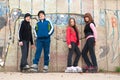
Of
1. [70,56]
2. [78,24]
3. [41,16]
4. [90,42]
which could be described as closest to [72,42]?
[70,56]

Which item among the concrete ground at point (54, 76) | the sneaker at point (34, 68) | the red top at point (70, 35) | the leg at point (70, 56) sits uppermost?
the red top at point (70, 35)

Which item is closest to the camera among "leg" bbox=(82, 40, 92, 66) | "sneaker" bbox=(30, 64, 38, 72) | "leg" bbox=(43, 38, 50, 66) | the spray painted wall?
"sneaker" bbox=(30, 64, 38, 72)

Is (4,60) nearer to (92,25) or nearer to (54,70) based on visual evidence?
(54,70)

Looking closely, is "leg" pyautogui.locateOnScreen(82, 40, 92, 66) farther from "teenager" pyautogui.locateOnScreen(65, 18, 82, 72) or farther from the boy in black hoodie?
the boy in black hoodie

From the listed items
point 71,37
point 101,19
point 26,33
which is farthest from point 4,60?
point 101,19

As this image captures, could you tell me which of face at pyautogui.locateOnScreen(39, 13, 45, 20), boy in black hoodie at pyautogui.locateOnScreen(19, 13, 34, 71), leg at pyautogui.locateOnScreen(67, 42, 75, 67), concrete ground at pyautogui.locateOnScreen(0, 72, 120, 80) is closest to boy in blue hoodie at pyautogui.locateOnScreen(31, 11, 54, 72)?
face at pyautogui.locateOnScreen(39, 13, 45, 20)

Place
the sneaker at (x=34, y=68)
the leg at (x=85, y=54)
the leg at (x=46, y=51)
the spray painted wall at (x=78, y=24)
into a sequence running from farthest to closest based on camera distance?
the spray painted wall at (x=78, y=24), the leg at (x=85, y=54), the leg at (x=46, y=51), the sneaker at (x=34, y=68)

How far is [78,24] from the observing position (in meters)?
12.5

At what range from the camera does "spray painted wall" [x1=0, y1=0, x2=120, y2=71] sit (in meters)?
12.3

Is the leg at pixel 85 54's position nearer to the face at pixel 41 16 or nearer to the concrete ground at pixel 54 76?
the concrete ground at pixel 54 76

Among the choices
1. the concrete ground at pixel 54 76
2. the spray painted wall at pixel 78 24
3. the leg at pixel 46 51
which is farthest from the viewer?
the spray painted wall at pixel 78 24

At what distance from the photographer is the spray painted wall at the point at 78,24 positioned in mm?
12312

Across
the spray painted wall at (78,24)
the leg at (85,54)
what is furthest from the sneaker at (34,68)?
the leg at (85,54)

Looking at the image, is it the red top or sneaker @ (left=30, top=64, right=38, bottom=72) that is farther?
the red top
